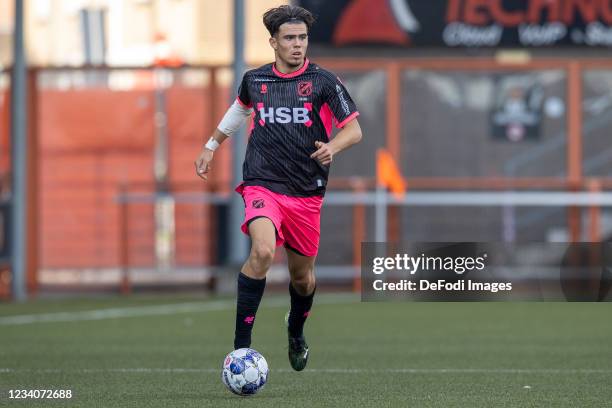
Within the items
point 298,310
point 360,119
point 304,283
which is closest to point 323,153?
point 304,283

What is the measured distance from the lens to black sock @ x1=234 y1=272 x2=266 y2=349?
8.50m

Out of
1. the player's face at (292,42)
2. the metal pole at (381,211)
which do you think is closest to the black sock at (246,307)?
the player's face at (292,42)

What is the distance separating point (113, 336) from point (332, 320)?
2.66 m

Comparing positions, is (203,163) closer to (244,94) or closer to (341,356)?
(244,94)

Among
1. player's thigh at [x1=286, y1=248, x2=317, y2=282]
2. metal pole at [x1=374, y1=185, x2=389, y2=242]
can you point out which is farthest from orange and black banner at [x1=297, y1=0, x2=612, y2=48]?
player's thigh at [x1=286, y1=248, x2=317, y2=282]

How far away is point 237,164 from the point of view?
19219 millimetres

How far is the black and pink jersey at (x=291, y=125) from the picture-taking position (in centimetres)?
887

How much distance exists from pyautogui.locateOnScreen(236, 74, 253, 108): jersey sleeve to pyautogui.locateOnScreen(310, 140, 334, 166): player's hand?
802mm

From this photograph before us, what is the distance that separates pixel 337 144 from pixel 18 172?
10.7 m

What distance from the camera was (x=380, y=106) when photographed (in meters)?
21.1

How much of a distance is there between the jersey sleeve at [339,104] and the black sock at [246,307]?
105cm

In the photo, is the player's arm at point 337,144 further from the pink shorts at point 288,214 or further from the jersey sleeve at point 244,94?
the jersey sleeve at point 244,94

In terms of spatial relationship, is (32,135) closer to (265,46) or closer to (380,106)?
(265,46)

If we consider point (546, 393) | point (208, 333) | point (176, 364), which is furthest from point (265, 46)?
point (546, 393)
